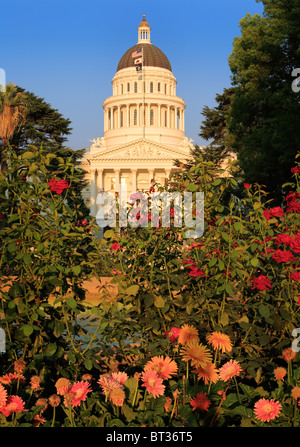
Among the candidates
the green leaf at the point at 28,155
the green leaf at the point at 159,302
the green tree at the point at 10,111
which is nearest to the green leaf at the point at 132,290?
the green leaf at the point at 159,302

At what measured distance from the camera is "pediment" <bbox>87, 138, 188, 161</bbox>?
68.0 m

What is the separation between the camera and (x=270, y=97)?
19.2m

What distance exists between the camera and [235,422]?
293 centimetres

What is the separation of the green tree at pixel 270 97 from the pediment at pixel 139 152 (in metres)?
45.9

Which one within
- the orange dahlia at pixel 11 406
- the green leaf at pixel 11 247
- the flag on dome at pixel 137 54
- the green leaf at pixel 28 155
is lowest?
the orange dahlia at pixel 11 406

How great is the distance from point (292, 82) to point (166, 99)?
6789cm

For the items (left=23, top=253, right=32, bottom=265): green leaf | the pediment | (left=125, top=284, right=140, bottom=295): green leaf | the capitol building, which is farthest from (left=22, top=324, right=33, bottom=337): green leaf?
the capitol building

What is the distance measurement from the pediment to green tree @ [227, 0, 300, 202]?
4587 centimetres

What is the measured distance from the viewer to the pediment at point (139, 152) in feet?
223

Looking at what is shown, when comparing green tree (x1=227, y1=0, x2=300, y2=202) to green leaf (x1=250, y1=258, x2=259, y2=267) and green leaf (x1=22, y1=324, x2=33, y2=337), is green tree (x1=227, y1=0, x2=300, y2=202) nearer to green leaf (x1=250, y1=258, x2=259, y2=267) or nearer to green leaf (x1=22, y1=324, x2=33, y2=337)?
green leaf (x1=250, y1=258, x2=259, y2=267)

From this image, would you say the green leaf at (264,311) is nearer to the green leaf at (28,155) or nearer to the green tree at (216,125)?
the green leaf at (28,155)

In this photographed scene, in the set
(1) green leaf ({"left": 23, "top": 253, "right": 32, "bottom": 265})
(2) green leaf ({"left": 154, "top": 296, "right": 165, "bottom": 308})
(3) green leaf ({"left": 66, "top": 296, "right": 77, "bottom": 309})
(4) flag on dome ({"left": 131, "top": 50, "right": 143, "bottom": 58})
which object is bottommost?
(2) green leaf ({"left": 154, "top": 296, "right": 165, "bottom": 308})

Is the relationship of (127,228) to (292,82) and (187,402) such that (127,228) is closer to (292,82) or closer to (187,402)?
(187,402)
